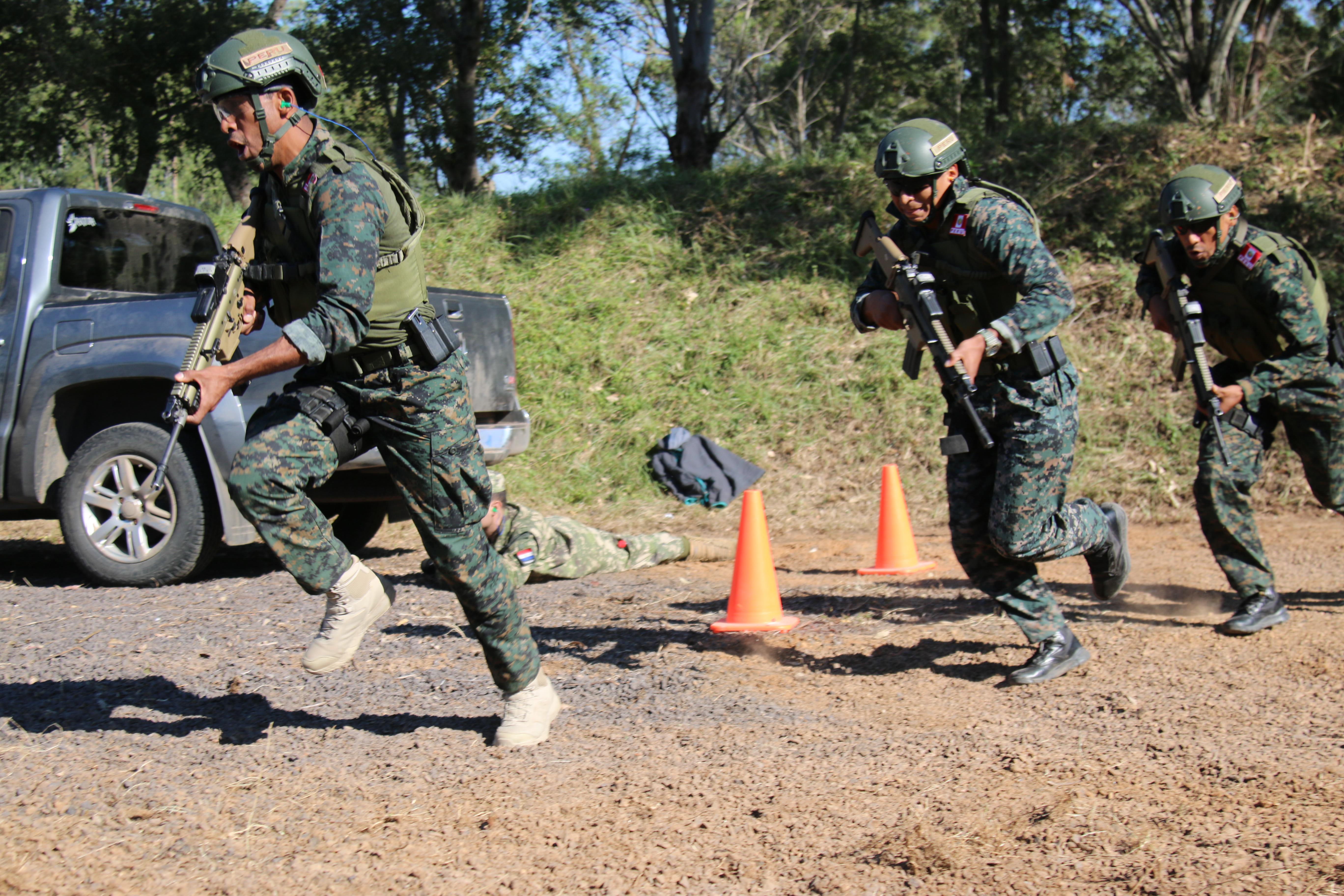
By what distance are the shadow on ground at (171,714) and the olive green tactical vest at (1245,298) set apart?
12.7 feet

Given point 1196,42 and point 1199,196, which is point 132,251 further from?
point 1196,42

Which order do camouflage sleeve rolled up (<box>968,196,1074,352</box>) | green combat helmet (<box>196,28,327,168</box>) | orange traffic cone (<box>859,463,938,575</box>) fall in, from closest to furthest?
green combat helmet (<box>196,28,327,168</box>) → camouflage sleeve rolled up (<box>968,196,1074,352</box>) → orange traffic cone (<box>859,463,938,575</box>)

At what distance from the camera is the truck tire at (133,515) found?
599cm

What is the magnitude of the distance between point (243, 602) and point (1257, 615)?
4992 millimetres

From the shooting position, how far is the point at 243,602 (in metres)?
5.74

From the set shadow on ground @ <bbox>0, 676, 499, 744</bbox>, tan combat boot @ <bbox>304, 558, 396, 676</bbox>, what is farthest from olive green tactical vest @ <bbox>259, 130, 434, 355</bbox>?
shadow on ground @ <bbox>0, 676, 499, 744</bbox>

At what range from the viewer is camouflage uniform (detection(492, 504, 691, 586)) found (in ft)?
20.8

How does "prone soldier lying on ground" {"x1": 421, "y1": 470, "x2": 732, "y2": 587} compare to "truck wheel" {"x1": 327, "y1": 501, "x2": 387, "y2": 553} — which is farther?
"truck wheel" {"x1": 327, "y1": 501, "x2": 387, "y2": 553}

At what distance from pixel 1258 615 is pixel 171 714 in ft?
15.3

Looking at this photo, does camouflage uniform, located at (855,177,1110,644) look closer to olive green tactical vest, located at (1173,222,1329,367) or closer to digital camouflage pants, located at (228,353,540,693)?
olive green tactical vest, located at (1173,222,1329,367)

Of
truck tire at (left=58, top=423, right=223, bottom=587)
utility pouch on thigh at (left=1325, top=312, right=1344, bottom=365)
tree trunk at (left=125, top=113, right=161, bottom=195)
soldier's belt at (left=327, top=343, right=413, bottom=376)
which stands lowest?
truck tire at (left=58, top=423, right=223, bottom=587)

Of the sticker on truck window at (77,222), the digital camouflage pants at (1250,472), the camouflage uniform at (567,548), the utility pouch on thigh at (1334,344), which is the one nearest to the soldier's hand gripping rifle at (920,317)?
the digital camouflage pants at (1250,472)

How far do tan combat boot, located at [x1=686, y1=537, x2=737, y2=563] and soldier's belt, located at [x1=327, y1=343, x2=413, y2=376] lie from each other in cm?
418

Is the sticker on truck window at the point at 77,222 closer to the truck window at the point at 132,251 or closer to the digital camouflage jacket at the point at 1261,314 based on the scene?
the truck window at the point at 132,251
